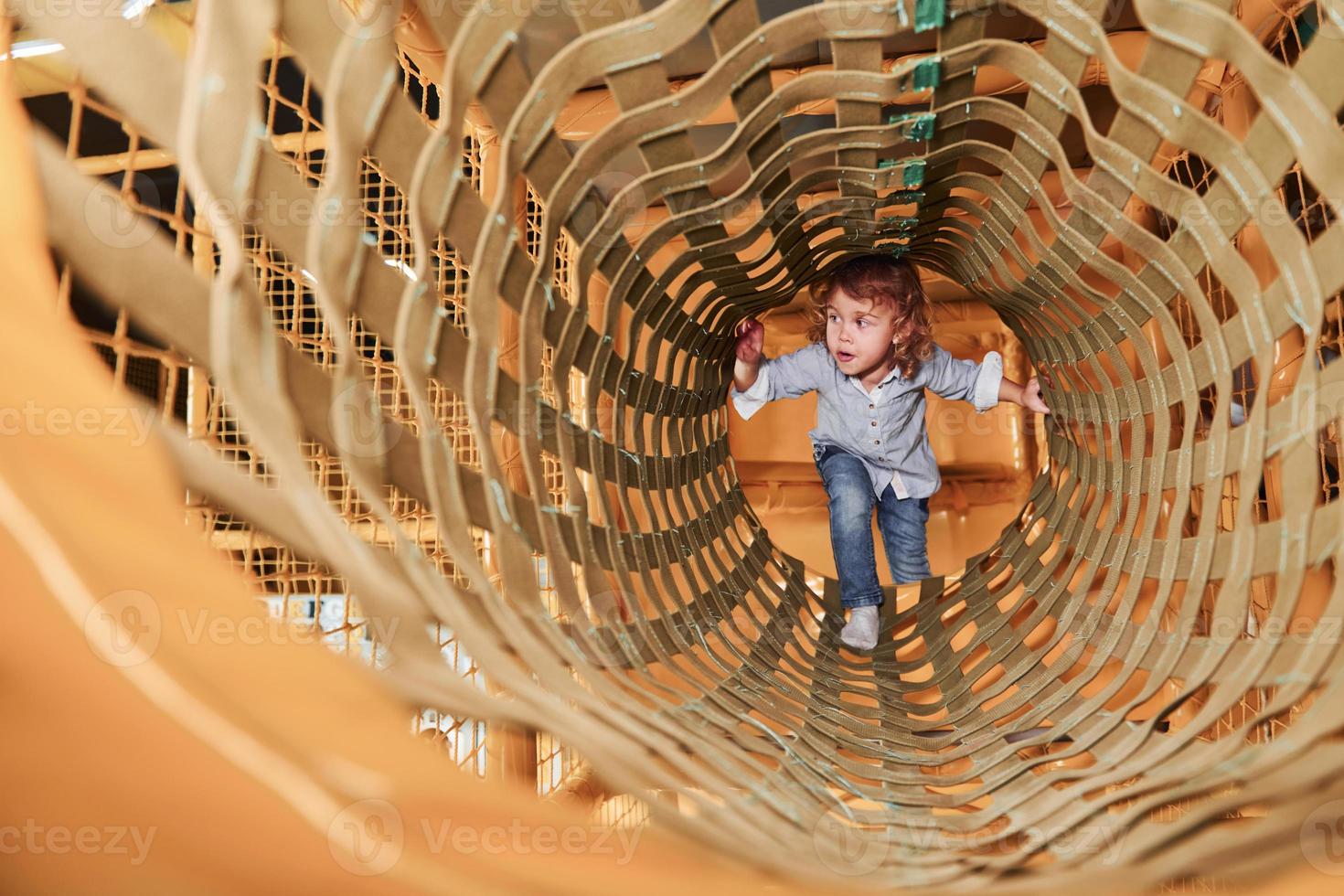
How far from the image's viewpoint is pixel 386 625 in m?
0.30

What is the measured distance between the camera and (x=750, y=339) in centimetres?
114

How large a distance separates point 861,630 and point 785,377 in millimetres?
362

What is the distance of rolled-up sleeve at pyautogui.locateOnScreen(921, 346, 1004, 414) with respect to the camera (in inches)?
45.3

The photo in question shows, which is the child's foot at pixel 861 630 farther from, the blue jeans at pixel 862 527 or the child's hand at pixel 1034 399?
the child's hand at pixel 1034 399

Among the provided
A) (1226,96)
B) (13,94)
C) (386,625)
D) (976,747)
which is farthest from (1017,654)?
(13,94)

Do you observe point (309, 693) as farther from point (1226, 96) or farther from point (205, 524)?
point (1226, 96)

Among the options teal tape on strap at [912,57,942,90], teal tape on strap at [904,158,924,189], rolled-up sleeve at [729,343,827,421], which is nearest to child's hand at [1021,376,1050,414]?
rolled-up sleeve at [729,343,827,421]

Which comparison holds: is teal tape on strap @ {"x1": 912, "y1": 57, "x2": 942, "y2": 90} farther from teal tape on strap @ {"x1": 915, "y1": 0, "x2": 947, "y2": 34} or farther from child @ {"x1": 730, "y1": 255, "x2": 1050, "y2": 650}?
child @ {"x1": 730, "y1": 255, "x2": 1050, "y2": 650}

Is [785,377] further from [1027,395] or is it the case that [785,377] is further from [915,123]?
[915,123]

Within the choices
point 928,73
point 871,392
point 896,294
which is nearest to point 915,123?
point 928,73

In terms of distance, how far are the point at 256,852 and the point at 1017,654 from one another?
0.71 m

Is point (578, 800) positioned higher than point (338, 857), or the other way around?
point (338, 857)

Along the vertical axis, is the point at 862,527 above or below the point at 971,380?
below

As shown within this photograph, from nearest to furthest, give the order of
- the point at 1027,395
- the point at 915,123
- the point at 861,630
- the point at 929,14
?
the point at 929,14 → the point at 915,123 → the point at 861,630 → the point at 1027,395
